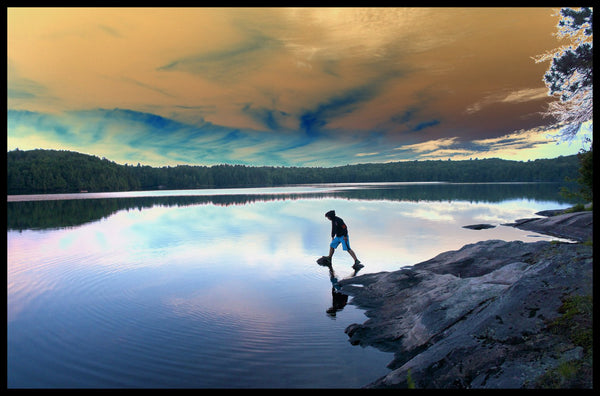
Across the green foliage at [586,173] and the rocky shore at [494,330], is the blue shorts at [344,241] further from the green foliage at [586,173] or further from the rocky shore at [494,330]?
the green foliage at [586,173]

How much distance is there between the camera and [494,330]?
630cm

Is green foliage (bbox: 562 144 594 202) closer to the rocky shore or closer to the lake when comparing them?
the lake

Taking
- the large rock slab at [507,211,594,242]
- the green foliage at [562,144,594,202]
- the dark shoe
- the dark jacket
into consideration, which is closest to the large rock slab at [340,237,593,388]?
the dark jacket

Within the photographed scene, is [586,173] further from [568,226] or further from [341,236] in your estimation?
[341,236]

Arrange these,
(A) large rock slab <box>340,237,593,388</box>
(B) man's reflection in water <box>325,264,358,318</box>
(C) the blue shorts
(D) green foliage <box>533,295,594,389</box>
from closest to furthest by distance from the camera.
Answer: (D) green foliage <box>533,295,594,389</box> → (A) large rock slab <box>340,237,593,388</box> → (B) man's reflection in water <box>325,264,358,318</box> → (C) the blue shorts

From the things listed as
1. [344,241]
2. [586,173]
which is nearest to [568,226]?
[586,173]

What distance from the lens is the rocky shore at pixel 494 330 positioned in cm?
526

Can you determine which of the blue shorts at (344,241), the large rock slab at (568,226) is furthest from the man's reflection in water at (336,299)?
the large rock slab at (568,226)

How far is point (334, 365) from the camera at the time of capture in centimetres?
759

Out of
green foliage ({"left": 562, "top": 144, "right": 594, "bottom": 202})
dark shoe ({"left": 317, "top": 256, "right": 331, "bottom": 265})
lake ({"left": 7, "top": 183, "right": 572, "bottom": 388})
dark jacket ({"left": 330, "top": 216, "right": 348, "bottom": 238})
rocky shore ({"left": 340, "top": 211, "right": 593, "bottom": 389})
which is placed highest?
green foliage ({"left": 562, "top": 144, "right": 594, "bottom": 202})

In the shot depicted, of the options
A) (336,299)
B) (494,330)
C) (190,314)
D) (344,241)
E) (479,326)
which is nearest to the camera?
(494,330)

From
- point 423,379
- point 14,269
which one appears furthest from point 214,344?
point 14,269

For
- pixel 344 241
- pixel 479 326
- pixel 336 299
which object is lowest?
pixel 336 299

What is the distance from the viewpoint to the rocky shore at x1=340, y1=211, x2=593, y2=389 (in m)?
5.26
